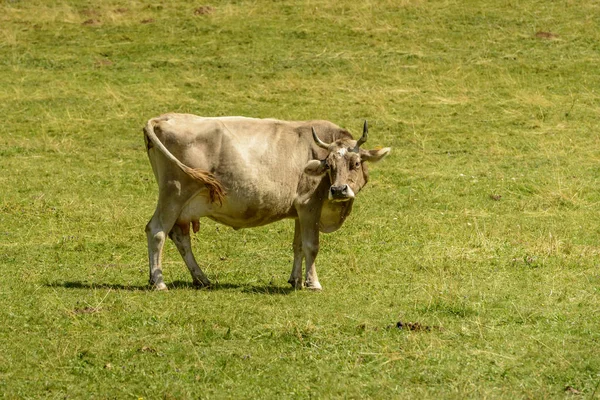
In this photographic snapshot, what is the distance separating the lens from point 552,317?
35.7 ft

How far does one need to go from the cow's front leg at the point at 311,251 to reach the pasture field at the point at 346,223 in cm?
26

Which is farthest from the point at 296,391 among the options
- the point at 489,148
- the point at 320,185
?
the point at 489,148

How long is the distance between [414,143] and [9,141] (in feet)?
24.5

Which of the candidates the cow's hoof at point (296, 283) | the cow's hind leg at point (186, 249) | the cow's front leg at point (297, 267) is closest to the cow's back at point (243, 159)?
the cow's hind leg at point (186, 249)

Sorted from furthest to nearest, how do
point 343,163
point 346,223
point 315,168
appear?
point 346,223, point 315,168, point 343,163

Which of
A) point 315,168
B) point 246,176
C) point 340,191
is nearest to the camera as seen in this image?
point 340,191

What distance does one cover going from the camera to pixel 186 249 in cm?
1267

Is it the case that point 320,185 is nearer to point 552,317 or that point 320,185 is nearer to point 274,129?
point 274,129

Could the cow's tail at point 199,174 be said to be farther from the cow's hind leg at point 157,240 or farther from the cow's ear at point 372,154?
the cow's ear at point 372,154

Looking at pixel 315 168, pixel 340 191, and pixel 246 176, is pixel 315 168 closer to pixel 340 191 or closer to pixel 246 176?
pixel 340 191

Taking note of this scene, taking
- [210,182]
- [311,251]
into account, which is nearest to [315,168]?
[311,251]

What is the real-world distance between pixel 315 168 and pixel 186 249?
5.65 ft

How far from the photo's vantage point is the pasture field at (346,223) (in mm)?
9602

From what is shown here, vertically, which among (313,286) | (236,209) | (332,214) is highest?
(236,209)
